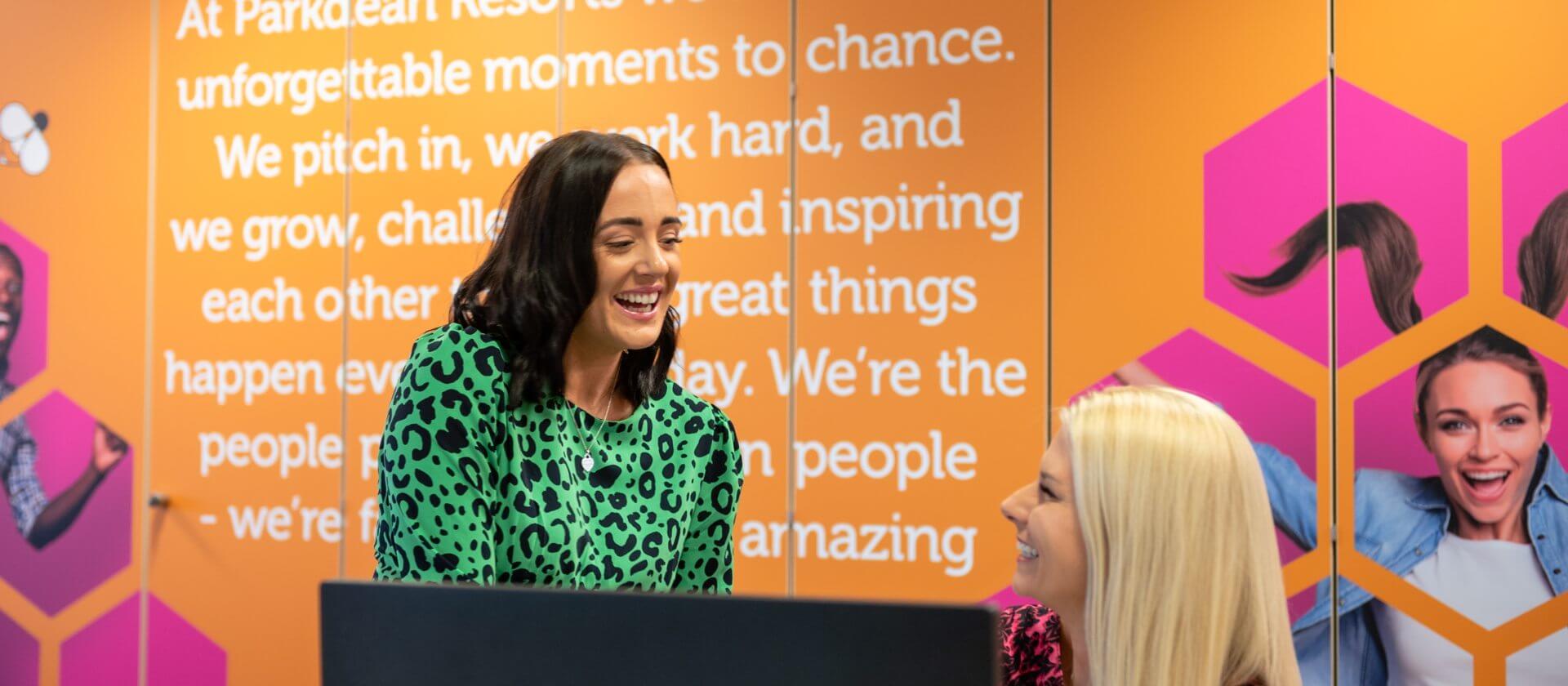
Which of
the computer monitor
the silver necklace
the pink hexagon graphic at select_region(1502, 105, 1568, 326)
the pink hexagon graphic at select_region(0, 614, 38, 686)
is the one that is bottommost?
the pink hexagon graphic at select_region(0, 614, 38, 686)

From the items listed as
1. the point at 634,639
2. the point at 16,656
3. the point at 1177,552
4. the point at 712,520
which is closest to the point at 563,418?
the point at 712,520

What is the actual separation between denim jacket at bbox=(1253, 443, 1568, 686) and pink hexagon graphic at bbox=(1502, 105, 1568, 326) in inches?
16.3

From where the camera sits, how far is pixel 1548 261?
3.17 m

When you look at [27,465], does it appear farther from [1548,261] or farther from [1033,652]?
[1548,261]

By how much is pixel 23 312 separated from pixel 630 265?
3.22 metres

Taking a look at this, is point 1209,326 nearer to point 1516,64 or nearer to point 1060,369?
point 1060,369

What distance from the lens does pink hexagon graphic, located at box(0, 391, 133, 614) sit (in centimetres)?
418

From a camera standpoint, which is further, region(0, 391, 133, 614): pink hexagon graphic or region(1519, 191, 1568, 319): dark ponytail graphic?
region(0, 391, 133, 614): pink hexagon graphic

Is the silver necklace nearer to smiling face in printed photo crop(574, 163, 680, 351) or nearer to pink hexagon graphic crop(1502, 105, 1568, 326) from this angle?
smiling face in printed photo crop(574, 163, 680, 351)

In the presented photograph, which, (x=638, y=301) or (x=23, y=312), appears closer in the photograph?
(x=638, y=301)

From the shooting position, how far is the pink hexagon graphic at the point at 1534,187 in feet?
10.4

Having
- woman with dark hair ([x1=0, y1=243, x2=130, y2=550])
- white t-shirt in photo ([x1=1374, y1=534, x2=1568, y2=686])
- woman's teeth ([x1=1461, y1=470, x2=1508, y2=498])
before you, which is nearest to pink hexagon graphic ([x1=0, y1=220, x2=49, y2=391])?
woman with dark hair ([x1=0, y1=243, x2=130, y2=550])

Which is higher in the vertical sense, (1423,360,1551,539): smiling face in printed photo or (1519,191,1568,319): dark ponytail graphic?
(1519,191,1568,319): dark ponytail graphic

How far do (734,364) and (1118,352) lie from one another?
96 cm
